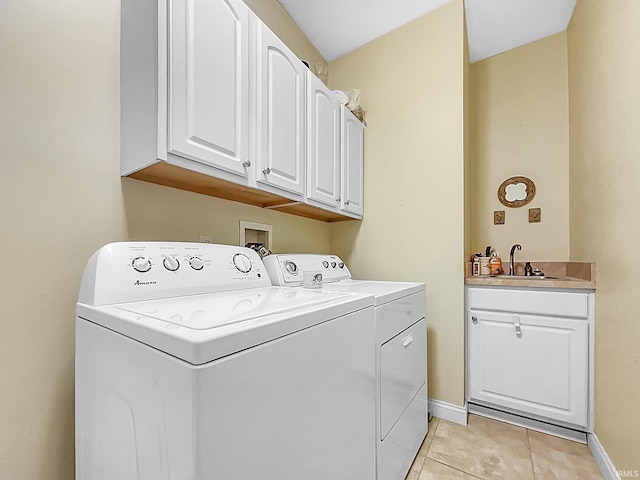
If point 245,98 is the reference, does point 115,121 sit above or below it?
below

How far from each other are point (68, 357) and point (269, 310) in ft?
2.46

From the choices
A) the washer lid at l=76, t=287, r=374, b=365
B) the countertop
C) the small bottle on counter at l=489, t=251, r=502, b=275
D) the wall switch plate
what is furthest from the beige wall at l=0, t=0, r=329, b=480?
the wall switch plate

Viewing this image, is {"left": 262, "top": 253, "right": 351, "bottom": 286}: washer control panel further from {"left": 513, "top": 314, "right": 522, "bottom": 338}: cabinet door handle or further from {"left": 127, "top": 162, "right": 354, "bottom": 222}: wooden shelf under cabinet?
{"left": 513, "top": 314, "right": 522, "bottom": 338}: cabinet door handle

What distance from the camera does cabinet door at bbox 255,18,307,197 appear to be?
49.5 inches

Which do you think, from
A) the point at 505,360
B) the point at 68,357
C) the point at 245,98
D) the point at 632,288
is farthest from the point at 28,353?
the point at 505,360

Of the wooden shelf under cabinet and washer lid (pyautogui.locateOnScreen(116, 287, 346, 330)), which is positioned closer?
washer lid (pyautogui.locateOnScreen(116, 287, 346, 330))

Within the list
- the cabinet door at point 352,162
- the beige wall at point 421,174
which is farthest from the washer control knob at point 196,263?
the beige wall at point 421,174

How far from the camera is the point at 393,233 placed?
204cm

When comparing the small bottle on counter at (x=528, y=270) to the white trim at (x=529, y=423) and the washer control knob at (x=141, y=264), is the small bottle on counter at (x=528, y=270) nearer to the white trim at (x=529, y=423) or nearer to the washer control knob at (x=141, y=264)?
the white trim at (x=529, y=423)

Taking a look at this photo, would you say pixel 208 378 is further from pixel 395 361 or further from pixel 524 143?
pixel 524 143

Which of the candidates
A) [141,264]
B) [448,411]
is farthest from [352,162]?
[448,411]

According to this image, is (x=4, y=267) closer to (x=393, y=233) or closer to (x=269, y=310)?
(x=269, y=310)

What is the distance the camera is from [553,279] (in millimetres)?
1890

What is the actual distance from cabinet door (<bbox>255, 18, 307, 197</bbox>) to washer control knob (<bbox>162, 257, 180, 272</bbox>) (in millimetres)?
479
